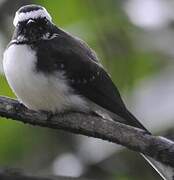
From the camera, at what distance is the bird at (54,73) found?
5.93m

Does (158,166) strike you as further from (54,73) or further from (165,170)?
(54,73)

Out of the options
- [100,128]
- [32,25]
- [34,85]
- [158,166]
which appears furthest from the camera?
[32,25]

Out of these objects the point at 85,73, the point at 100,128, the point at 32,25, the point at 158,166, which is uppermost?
the point at 32,25

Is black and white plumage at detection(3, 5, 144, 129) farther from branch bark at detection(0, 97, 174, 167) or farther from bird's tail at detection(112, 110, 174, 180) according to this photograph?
branch bark at detection(0, 97, 174, 167)

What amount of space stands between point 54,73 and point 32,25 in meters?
0.47

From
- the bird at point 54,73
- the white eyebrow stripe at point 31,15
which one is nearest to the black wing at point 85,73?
the bird at point 54,73

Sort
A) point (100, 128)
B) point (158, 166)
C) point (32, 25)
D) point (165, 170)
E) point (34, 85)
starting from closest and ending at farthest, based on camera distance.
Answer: point (100, 128), point (34, 85), point (165, 170), point (158, 166), point (32, 25)

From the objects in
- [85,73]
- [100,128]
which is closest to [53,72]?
[85,73]

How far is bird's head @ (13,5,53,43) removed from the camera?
620cm

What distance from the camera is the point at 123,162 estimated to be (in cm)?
760

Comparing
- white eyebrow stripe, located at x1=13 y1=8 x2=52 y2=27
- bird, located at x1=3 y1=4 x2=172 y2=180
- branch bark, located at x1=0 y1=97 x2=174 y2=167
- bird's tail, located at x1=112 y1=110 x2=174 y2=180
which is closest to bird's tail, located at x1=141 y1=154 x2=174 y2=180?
bird's tail, located at x1=112 y1=110 x2=174 y2=180

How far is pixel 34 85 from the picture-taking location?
589 centimetres

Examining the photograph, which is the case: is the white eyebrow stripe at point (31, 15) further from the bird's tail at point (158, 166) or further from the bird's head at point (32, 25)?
the bird's tail at point (158, 166)

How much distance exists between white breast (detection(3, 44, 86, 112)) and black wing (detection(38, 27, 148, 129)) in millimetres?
89
